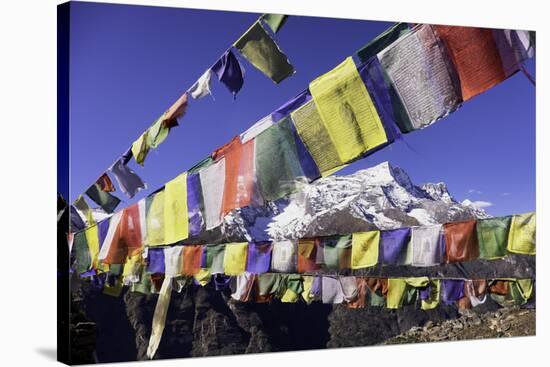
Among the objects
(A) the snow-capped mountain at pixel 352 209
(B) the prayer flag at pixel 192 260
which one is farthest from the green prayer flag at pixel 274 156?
(B) the prayer flag at pixel 192 260

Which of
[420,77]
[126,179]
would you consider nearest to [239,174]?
[126,179]

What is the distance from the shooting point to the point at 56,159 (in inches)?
307

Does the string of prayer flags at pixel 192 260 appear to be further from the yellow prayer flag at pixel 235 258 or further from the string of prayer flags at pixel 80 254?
the string of prayer flags at pixel 80 254

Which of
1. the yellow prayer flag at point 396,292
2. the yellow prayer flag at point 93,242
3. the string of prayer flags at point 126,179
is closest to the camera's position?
the yellow prayer flag at point 93,242

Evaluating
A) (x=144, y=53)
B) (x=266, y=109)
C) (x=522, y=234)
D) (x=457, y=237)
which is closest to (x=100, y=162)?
(x=144, y=53)

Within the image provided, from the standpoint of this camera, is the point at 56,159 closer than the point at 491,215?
Yes

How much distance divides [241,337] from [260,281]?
0.47 metres

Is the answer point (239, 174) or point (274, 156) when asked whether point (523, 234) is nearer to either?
point (274, 156)

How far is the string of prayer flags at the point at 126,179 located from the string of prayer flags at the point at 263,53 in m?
1.27

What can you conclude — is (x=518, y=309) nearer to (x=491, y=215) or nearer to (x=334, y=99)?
(x=491, y=215)

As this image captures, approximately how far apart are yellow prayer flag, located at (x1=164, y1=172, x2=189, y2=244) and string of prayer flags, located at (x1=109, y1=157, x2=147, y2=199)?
21 centimetres

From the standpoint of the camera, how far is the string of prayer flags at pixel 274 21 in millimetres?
8117

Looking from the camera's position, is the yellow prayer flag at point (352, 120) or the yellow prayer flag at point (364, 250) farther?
the yellow prayer flag at point (364, 250)

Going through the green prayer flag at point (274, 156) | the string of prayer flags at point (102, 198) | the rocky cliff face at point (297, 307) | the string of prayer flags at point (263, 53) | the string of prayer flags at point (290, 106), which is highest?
the string of prayer flags at point (263, 53)
